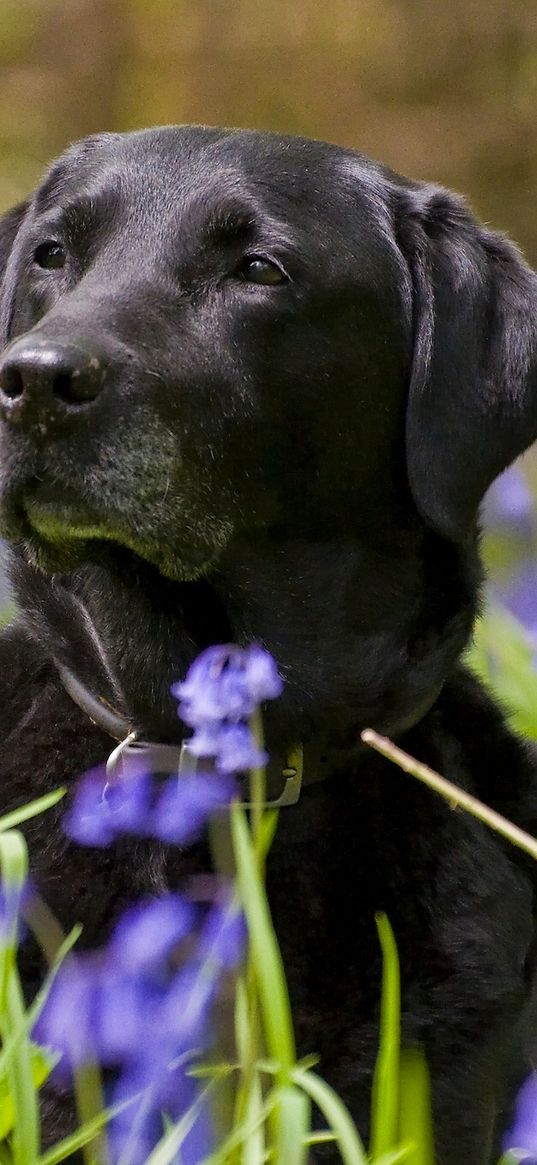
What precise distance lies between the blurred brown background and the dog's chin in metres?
3.07

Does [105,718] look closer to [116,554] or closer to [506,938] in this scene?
[116,554]

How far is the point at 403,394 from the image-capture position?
204 centimetres

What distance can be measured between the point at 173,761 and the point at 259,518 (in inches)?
13.7

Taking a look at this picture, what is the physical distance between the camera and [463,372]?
1992 millimetres

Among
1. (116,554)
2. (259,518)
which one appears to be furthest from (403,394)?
(116,554)

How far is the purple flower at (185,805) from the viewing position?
181 centimetres

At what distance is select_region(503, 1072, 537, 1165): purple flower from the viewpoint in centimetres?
182

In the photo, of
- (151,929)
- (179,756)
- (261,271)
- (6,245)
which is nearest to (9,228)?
(6,245)

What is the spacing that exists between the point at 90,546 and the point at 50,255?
49 centimetres

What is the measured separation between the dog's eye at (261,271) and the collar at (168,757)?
0.60m

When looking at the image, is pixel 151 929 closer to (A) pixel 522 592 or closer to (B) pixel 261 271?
(B) pixel 261 271

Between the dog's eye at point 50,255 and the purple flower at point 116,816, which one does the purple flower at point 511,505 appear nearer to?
the dog's eye at point 50,255

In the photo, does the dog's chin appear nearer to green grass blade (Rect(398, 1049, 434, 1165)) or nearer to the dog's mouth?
the dog's mouth

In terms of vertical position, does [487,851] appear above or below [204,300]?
below
